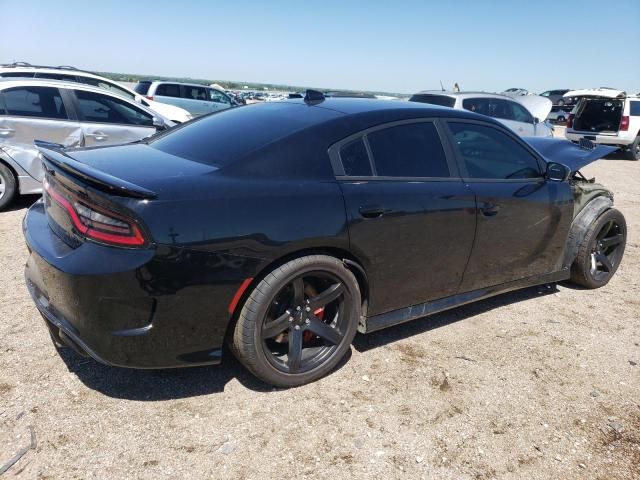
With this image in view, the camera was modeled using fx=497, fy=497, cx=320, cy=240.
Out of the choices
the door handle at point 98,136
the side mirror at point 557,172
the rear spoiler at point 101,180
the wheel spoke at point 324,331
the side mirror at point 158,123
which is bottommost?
the wheel spoke at point 324,331

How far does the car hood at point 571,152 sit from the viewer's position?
4406 mm

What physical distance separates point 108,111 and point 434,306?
531 centimetres

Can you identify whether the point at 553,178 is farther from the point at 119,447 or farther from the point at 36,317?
the point at 36,317

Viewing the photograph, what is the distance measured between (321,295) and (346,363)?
586 mm

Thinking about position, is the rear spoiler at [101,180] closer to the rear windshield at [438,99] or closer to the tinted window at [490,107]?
the rear windshield at [438,99]

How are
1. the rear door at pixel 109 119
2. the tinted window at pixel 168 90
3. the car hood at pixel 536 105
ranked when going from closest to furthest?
the rear door at pixel 109 119
the car hood at pixel 536 105
the tinted window at pixel 168 90

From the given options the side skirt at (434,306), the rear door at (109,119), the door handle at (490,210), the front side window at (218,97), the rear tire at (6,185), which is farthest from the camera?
the front side window at (218,97)

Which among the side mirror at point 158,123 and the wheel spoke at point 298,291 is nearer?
the wheel spoke at point 298,291

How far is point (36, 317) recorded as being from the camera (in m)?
3.34

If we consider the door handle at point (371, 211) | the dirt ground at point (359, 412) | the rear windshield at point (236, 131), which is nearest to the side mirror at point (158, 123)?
the rear windshield at point (236, 131)

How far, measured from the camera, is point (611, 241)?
4.53 metres

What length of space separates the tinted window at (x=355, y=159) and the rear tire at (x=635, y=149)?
14.7 meters

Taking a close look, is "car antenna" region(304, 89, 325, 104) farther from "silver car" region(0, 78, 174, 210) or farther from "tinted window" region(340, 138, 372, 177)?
"silver car" region(0, 78, 174, 210)

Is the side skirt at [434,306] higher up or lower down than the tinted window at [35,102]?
lower down
